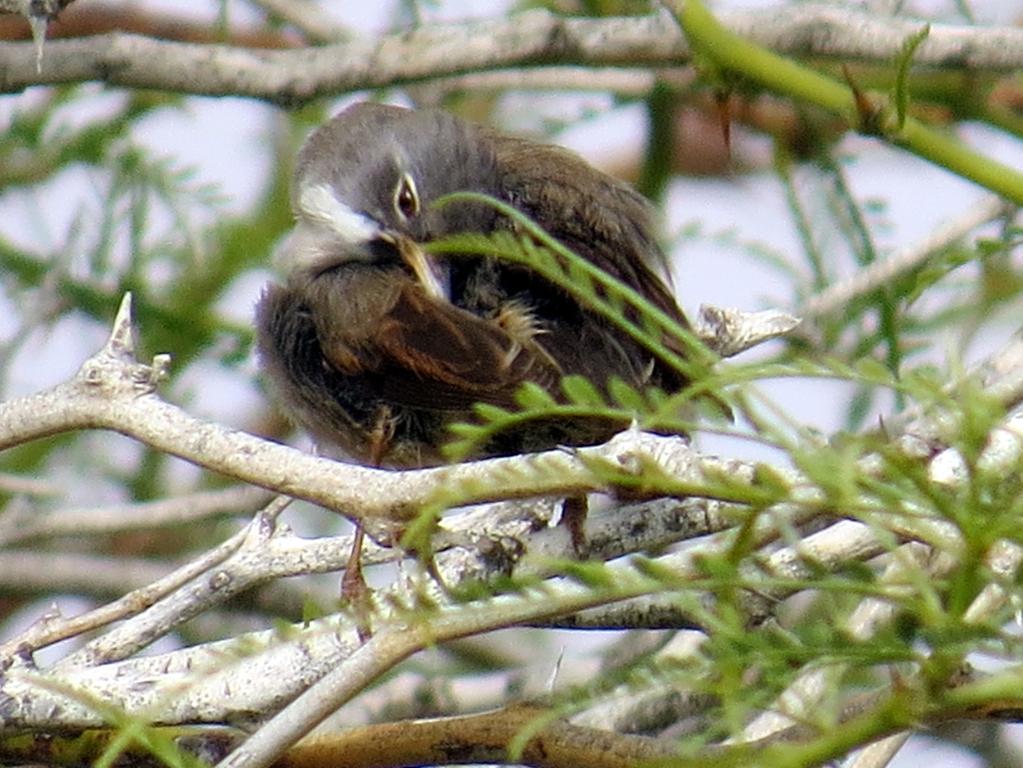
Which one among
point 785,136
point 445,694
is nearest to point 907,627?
point 445,694

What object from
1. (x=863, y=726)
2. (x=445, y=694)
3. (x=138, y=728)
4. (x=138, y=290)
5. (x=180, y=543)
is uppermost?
(x=863, y=726)

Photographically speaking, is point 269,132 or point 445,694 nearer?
point 445,694

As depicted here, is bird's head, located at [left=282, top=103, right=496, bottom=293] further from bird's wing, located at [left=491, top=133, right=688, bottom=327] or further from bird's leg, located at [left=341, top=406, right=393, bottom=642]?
bird's leg, located at [left=341, top=406, right=393, bottom=642]

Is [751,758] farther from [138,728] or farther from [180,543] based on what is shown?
[180,543]

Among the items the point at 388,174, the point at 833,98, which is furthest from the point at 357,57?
the point at 833,98

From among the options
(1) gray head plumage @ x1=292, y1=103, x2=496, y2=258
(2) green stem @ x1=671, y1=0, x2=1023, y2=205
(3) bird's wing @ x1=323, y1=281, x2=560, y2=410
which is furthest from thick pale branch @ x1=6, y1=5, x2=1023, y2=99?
(2) green stem @ x1=671, y1=0, x2=1023, y2=205

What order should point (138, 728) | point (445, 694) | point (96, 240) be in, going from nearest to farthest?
point (138, 728), point (445, 694), point (96, 240)
